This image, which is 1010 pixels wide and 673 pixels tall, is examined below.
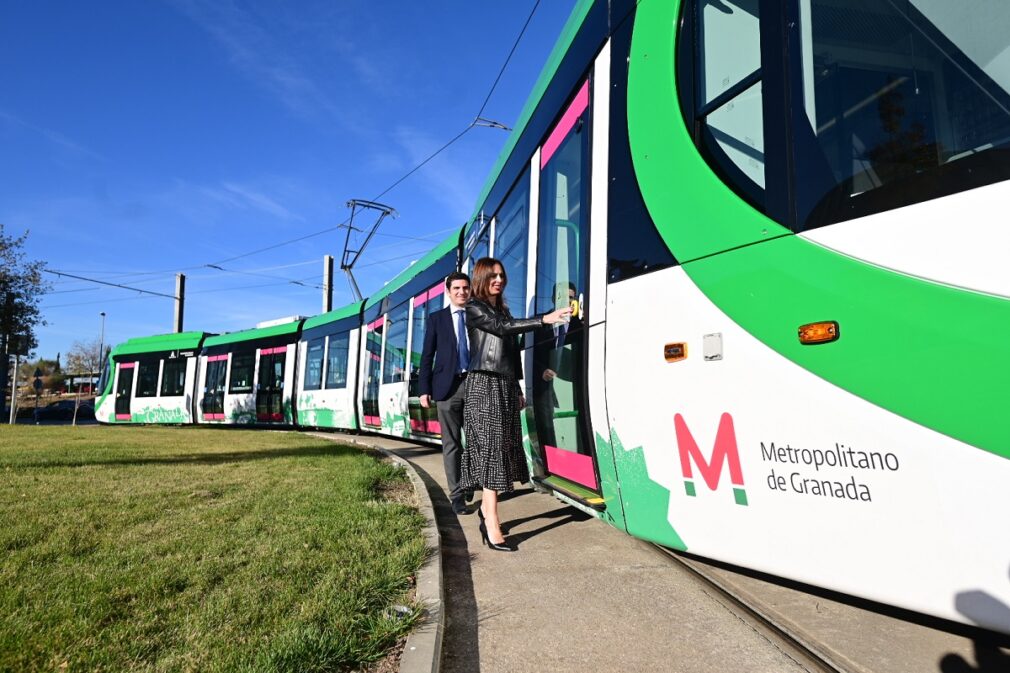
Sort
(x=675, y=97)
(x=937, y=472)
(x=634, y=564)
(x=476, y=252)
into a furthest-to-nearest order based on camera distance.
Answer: (x=476, y=252) → (x=634, y=564) → (x=675, y=97) → (x=937, y=472)

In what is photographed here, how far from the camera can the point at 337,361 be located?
1598 cm

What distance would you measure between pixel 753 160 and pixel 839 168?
0.39 m

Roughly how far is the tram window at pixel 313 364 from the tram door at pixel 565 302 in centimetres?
1330

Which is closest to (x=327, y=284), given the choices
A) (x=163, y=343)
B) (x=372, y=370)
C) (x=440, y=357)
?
(x=163, y=343)

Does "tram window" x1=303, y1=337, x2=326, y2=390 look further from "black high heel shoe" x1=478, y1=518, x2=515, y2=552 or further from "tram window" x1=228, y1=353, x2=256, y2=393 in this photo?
"black high heel shoe" x1=478, y1=518, x2=515, y2=552

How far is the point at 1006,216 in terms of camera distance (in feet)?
5.37

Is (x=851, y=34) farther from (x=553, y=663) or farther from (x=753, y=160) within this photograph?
(x=553, y=663)

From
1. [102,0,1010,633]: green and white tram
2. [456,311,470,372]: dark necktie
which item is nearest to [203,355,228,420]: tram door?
[456,311,470,372]: dark necktie

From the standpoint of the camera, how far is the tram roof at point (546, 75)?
4.04 metres

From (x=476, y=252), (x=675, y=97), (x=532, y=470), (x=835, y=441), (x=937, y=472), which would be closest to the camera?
(x=937, y=472)

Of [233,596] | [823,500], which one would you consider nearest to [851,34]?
[823,500]

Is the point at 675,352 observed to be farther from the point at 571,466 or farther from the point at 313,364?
the point at 313,364

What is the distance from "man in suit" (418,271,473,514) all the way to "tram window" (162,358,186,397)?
18.9 metres

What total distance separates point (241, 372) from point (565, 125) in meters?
18.0
